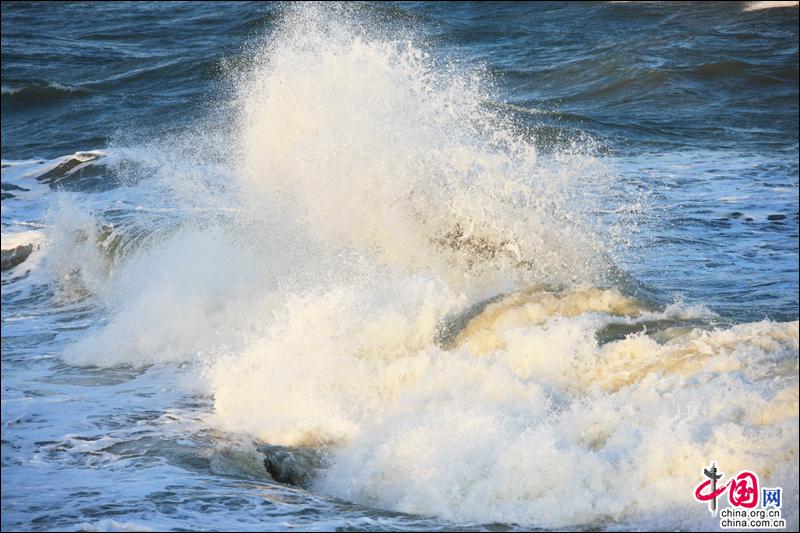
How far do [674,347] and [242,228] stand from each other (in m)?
5.86

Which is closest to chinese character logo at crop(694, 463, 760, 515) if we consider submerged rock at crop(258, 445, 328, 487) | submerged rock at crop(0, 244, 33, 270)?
submerged rock at crop(258, 445, 328, 487)

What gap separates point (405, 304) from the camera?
26.7ft

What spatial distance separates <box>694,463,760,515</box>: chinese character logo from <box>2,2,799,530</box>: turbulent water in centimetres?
6

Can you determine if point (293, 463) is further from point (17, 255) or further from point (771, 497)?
point (17, 255)

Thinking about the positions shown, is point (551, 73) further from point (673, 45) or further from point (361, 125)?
point (361, 125)

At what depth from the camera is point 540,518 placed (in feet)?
17.6

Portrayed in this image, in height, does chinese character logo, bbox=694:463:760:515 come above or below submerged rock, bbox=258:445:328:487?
above

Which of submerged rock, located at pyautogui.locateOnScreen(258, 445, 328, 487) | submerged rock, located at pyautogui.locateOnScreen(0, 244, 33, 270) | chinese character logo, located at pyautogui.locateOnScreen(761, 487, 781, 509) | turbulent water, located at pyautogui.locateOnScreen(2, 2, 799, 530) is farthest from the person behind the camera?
submerged rock, located at pyautogui.locateOnScreen(0, 244, 33, 270)

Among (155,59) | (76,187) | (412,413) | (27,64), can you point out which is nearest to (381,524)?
→ (412,413)

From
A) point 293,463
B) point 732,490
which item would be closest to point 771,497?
point 732,490

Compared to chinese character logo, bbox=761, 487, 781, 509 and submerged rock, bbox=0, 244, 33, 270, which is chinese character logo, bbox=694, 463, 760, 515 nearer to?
chinese character logo, bbox=761, 487, 781, 509

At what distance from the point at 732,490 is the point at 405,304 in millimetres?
3510

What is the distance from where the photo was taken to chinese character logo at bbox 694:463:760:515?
5.09 metres

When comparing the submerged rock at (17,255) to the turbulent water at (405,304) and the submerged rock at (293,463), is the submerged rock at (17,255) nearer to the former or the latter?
the turbulent water at (405,304)
